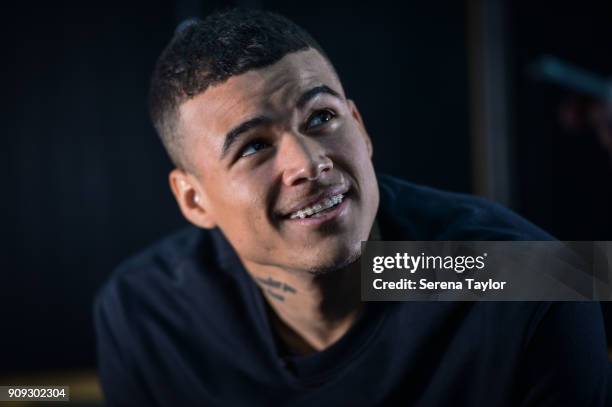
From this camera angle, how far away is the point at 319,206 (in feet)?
2.36

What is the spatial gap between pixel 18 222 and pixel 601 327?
1376mm

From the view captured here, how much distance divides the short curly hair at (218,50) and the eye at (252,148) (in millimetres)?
82

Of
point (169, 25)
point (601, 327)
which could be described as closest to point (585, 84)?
point (601, 327)

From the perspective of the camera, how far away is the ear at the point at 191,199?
2.77 ft

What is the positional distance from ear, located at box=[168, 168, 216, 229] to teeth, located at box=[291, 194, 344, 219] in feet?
0.56

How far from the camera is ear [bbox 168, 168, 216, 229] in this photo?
84cm

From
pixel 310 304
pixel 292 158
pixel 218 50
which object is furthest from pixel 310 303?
pixel 218 50

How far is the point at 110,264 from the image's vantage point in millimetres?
1618

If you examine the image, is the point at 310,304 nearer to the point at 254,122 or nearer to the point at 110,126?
the point at 254,122

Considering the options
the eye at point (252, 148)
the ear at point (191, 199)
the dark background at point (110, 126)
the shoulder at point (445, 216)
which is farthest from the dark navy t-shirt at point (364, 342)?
the dark background at point (110, 126)

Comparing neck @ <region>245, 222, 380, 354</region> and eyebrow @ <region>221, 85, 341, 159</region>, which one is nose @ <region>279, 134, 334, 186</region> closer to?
eyebrow @ <region>221, 85, 341, 159</region>

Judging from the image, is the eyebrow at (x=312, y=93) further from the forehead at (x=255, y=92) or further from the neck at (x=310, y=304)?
the neck at (x=310, y=304)

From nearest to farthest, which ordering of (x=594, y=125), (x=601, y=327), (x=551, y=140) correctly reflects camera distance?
(x=601, y=327) → (x=594, y=125) → (x=551, y=140)

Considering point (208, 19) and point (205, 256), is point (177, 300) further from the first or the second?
point (208, 19)
